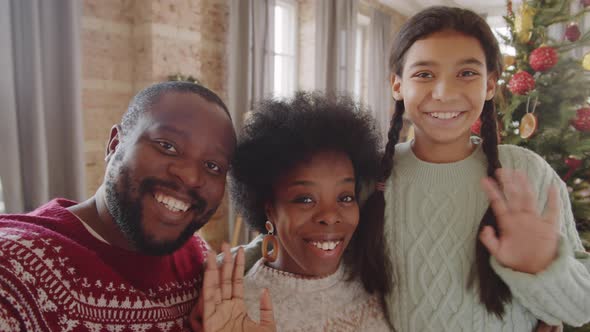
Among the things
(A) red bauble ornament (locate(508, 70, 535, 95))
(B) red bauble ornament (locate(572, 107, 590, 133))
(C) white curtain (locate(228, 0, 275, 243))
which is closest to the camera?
(B) red bauble ornament (locate(572, 107, 590, 133))

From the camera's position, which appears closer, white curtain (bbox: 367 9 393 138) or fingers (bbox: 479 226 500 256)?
fingers (bbox: 479 226 500 256)

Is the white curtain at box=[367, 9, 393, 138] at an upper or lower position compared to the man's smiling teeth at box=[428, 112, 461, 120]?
upper

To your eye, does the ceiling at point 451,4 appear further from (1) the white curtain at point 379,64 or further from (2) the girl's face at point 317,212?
(2) the girl's face at point 317,212

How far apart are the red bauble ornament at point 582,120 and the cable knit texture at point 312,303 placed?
188 centimetres

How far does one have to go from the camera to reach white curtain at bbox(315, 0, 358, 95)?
17.0ft

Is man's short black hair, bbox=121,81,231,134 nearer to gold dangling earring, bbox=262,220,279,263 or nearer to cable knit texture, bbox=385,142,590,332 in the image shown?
gold dangling earring, bbox=262,220,279,263

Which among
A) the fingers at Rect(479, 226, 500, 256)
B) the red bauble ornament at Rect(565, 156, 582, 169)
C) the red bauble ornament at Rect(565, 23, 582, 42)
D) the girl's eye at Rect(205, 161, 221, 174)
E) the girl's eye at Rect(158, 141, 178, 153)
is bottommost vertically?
the fingers at Rect(479, 226, 500, 256)

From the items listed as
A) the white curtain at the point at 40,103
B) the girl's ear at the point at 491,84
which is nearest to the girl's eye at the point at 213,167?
the girl's ear at the point at 491,84

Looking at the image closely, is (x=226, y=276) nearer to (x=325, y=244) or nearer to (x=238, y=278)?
(x=238, y=278)

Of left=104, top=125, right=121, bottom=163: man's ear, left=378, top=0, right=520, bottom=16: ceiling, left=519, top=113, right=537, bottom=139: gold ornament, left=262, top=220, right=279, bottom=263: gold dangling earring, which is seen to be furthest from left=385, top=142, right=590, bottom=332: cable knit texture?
left=378, top=0, right=520, bottom=16: ceiling

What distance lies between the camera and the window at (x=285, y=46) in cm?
515

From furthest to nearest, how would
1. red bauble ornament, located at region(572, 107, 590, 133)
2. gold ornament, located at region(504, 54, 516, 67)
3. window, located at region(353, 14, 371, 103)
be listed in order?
window, located at region(353, 14, 371, 103)
gold ornament, located at region(504, 54, 516, 67)
red bauble ornament, located at region(572, 107, 590, 133)

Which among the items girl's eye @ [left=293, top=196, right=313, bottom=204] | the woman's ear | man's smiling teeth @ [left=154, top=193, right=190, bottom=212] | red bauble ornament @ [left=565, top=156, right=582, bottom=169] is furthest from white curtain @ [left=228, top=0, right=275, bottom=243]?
man's smiling teeth @ [left=154, top=193, right=190, bottom=212]

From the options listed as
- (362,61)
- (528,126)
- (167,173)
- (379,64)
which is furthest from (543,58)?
(362,61)
